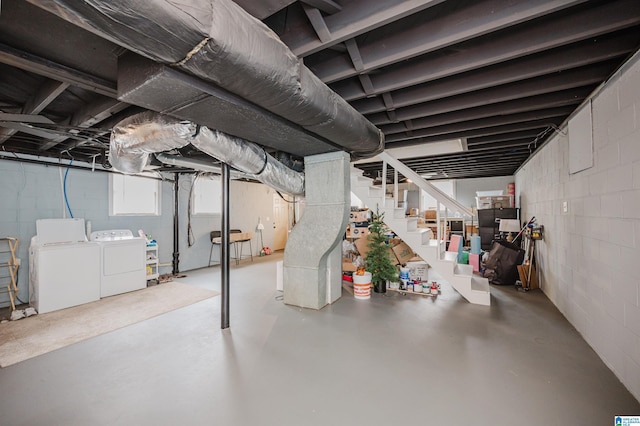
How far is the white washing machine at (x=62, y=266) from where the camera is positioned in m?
3.34

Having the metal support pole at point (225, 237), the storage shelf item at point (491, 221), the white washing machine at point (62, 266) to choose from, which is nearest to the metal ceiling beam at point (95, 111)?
the metal support pole at point (225, 237)

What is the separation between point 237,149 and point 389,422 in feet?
8.29

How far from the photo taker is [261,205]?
7.71m

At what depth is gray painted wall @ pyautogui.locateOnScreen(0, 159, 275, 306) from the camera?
146 inches

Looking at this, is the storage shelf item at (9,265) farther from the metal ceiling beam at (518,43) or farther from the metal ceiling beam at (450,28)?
the metal ceiling beam at (518,43)

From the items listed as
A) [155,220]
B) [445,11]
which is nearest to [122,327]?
[155,220]

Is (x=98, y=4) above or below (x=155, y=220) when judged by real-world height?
above

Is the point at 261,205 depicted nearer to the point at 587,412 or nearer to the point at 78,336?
the point at 78,336

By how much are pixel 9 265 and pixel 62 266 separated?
0.74 metres

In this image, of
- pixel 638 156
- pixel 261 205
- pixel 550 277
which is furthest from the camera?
pixel 261 205

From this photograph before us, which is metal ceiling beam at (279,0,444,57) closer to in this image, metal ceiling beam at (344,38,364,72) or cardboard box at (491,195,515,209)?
metal ceiling beam at (344,38,364,72)

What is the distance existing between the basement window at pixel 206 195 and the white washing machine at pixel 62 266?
2.24 meters

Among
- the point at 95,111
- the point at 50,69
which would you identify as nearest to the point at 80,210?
the point at 95,111

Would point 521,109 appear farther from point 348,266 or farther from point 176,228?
point 176,228
